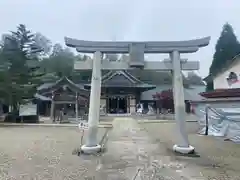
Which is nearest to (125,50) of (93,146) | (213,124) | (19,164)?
(93,146)

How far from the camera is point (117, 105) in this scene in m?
31.5

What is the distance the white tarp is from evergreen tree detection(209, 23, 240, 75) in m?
15.3

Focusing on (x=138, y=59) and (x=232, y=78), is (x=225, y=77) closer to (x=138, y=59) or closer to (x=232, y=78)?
(x=232, y=78)

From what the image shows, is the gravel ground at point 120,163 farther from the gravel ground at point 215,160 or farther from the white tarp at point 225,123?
the white tarp at point 225,123

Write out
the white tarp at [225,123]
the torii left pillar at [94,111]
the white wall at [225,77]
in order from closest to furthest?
Answer: the torii left pillar at [94,111] < the white tarp at [225,123] < the white wall at [225,77]

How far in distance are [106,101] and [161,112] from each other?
6396mm

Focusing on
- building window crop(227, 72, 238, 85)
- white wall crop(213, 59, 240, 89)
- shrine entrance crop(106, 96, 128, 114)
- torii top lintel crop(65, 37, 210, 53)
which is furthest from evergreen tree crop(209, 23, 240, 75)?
torii top lintel crop(65, 37, 210, 53)

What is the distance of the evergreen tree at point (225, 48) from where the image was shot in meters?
27.2

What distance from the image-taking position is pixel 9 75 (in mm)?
20109

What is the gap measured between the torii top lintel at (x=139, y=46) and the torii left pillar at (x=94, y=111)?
288mm

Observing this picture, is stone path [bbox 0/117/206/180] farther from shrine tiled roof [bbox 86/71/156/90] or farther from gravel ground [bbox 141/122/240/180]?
shrine tiled roof [bbox 86/71/156/90]

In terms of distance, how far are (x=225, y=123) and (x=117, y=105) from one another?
20761 millimetres

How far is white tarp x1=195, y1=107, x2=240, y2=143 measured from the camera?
10.4m

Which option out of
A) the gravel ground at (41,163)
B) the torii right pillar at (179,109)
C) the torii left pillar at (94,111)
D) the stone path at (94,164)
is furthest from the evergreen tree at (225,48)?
the gravel ground at (41,163)
